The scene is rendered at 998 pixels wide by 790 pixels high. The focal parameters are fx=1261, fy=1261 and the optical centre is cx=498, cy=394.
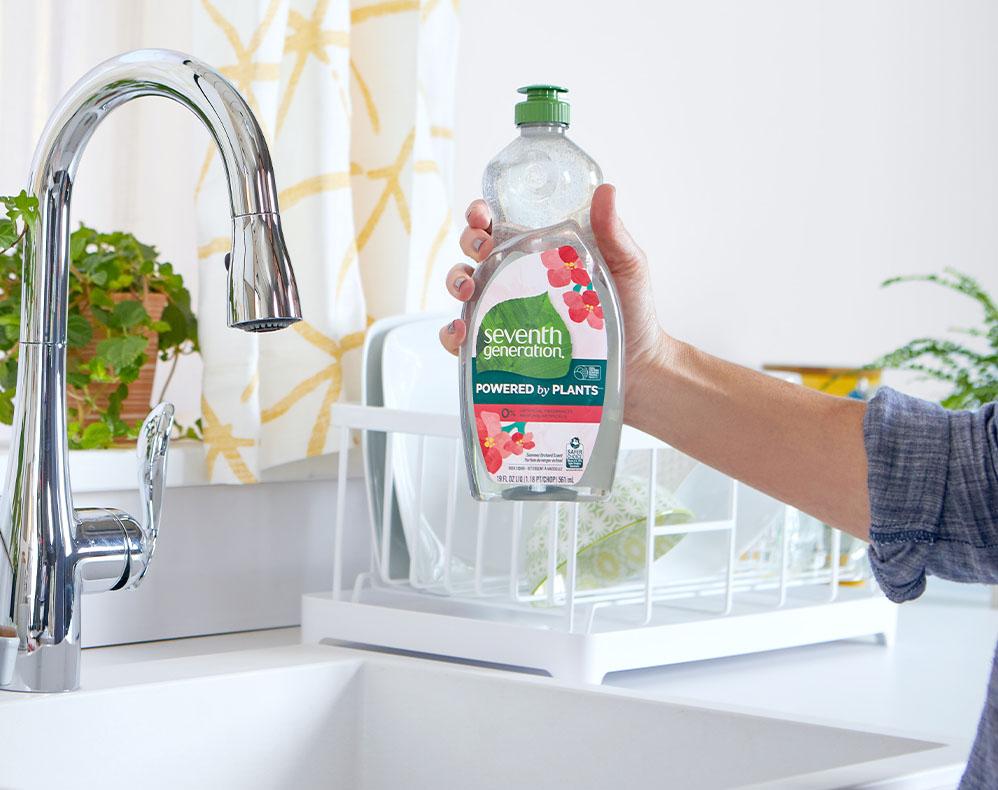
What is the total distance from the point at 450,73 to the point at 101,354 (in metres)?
0.50

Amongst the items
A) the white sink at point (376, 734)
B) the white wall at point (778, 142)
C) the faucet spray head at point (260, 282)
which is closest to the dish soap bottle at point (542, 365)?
the faucet spray head at point (260, 282)

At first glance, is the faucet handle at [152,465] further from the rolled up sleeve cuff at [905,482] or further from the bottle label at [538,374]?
the rolled up sleeve cuff at [905,482]

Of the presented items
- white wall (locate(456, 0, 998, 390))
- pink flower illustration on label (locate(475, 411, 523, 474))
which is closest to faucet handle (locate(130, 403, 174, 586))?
pink flower illustration on label (locate(475, 411, 523, 474))

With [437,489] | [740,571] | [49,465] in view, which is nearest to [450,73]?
[437,489]

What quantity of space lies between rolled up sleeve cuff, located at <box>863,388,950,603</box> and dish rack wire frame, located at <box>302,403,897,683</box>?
33cm

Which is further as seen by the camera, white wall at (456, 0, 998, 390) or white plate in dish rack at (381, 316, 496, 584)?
white wall at (456, 0, 998, 390)

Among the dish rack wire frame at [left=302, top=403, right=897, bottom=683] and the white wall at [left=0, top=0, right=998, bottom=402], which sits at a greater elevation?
the white wall at [left=0, top=0, right=998, bottom=402]

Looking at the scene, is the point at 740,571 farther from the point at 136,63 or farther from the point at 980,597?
the point at 136,63

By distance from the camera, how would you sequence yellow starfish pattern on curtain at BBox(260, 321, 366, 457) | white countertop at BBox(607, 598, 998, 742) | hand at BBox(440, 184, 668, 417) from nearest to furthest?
hand at BBox(440, 184, 668, 417) < white countertop at BBox(607, 598, 998, 742) < yellow starfish pattern on curtain at BBox(260, 321, 366, 457)

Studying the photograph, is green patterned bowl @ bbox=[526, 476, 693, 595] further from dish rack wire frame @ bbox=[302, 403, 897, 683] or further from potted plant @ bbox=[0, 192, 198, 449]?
potted plant @ bbox=[0, 192, 198, 449]

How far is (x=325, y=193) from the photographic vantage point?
1.19 metres

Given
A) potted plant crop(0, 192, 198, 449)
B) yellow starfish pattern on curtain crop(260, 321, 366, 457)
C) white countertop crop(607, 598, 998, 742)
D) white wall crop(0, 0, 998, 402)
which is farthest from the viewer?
white wall crop(0, 0, 998, 402)

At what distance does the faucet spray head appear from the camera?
25.8 inches

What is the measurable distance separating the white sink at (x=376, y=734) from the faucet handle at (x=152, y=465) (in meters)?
0.10
